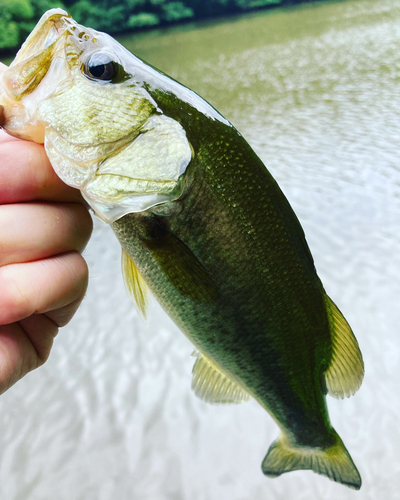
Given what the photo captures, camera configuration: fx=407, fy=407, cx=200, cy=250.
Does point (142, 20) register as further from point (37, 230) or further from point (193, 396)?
point (37, 230)

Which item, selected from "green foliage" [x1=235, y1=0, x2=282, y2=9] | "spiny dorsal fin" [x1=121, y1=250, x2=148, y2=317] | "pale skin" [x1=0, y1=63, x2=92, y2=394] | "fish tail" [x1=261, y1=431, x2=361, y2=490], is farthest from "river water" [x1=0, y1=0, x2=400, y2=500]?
"green foliage" [x1=235, y1=0, x2=282, y2=9]

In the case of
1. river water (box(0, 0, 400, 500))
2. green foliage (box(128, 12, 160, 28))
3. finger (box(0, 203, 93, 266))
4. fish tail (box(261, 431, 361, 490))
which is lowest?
river water (box(0, 0, 400, 500))

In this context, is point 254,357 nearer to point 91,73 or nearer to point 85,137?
point 85,137

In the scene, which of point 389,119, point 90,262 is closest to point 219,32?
point 389,119

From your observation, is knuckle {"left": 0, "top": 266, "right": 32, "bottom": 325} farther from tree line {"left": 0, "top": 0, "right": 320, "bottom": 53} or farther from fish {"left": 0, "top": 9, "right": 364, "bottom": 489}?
tree line {"left": 0, "top": 0, "right": 320, "bottom": 53}

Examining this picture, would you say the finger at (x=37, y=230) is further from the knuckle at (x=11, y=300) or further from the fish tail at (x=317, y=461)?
the fish tail at (x=317, y=461)

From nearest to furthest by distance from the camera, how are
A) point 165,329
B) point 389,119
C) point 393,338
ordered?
point 393,338 < point 165,329 < point 389,119

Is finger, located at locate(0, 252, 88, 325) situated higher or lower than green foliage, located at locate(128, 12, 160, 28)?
higher

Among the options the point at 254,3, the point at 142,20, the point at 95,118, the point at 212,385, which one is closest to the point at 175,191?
the point at 95,118
